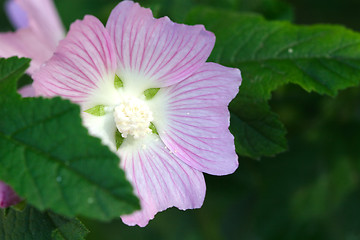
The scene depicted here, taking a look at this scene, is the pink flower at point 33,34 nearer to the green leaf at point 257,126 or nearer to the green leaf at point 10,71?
the green leaf at point 10,71

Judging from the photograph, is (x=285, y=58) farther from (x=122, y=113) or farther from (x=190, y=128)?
(x=122, y=113)

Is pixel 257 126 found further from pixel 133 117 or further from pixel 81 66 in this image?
pixel 81 66

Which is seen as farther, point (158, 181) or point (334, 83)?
point (334, 83)

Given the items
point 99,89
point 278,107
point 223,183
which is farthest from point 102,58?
point 223,183

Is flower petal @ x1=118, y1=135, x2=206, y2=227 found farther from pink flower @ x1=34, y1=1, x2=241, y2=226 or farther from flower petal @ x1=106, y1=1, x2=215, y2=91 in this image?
flower petal @ x1=106, y1=1, x2=215, y2=91

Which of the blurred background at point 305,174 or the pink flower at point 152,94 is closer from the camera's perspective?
the pink flower at point 152,94

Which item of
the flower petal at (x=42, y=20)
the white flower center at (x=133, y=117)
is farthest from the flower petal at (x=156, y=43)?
the flower petal at (x=42, y=20)

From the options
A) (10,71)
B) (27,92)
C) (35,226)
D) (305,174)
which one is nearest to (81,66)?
(10,71)
